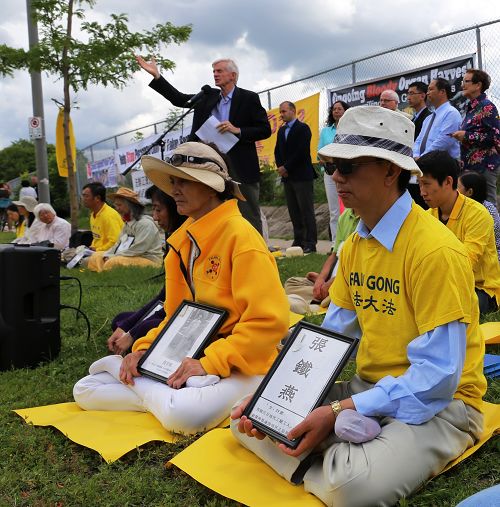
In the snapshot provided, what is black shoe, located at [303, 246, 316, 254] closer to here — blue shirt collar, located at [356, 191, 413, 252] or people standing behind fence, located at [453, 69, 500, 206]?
people standing behind fence, located at [453, 69, 500, 206]

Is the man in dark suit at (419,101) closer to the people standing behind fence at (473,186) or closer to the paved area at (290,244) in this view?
the people standing behind fence at (473,186)

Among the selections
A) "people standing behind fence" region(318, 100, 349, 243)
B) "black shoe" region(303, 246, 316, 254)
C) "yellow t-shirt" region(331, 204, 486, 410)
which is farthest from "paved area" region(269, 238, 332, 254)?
"yellow t-shirt" region(331, 204, 486, 410)

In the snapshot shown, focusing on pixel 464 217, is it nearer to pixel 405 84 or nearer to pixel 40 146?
pixel 405 84

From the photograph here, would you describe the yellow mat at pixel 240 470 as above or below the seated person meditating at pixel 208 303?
below

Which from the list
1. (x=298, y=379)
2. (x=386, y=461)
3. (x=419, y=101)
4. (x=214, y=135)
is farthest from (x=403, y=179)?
(x=419, y=101)

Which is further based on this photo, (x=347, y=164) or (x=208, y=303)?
(x=208, y=303)

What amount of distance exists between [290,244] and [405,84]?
3338 mm

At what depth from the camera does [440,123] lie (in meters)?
6.55

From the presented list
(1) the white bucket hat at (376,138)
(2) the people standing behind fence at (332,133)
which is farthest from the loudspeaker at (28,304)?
(2) the people standing behind fence at (332,133)

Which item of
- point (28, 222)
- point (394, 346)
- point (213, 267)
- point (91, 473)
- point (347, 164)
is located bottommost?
point (91, 473)

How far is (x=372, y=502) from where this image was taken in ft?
7.45

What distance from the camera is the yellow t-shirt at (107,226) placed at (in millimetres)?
9445

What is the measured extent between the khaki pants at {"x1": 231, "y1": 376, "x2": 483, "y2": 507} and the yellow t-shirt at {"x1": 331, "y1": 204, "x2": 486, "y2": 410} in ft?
0.57

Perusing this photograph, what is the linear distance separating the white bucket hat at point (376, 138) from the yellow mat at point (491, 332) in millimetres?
2075
